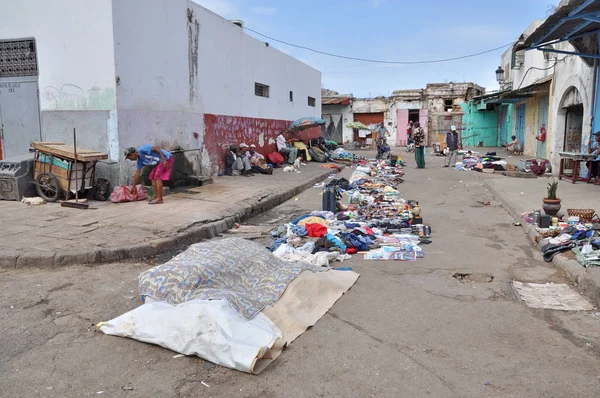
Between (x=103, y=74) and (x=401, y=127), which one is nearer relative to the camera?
(x=103, y=74)

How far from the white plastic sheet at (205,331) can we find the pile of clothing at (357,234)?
7.46ft

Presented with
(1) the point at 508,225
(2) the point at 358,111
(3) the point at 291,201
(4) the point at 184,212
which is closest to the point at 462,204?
(1) the point at 508,225

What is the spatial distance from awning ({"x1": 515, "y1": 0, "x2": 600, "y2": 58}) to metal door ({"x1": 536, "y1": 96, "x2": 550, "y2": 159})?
773 cm

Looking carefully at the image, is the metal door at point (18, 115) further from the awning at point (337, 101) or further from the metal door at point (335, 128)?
the metal door at point (335, 128)

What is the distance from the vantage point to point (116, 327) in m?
3.87

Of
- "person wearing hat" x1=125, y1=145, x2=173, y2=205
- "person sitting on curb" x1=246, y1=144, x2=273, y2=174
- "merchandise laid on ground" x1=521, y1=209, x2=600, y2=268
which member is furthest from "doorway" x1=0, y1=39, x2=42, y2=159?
"merchandise laid on ground" x1=521, y1=209, x2=600, y2=268

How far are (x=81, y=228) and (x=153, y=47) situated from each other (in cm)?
559

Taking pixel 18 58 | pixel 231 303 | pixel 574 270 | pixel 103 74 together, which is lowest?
pixel 574 270

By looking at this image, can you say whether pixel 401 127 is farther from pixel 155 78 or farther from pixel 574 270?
pixel 574 270

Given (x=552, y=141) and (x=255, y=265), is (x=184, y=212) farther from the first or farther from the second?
(x=552, y=141)

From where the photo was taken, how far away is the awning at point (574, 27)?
912cm

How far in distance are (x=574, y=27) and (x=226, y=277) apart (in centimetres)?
1076

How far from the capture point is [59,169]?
9.21 metres

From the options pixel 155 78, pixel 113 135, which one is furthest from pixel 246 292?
pixel 155 78
